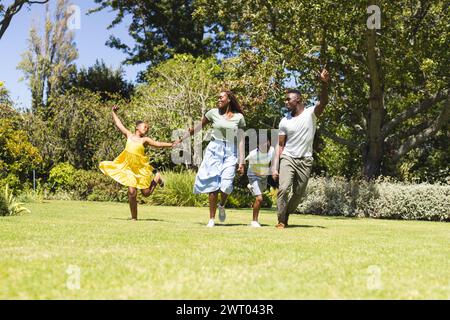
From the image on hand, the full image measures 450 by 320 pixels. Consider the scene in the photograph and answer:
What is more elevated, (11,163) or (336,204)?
(11,163)

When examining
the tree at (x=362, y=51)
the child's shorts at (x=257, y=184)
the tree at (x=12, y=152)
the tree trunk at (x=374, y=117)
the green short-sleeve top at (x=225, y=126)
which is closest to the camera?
the green short-sleeve top at (x=225, y=126)

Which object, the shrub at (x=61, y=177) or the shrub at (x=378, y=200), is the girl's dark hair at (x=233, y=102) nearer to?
the shrub at (x=378, y=200)

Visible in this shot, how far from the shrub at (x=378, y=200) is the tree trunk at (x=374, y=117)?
1.08 metres

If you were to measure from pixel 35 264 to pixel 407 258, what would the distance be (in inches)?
136

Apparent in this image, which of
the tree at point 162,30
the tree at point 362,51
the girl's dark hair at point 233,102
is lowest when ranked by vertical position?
the girl's dark hair at point 233,102

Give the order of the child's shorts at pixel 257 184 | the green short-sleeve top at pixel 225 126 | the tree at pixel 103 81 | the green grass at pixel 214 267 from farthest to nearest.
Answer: the tree at pixel 103 81 → the child's shorts at pixel 257 184 → the green short-sleeve top at pixel 225 126 → the green grass at pixel 214 267

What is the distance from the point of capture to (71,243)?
6.38 meters

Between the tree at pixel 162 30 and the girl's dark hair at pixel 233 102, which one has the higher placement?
the tree at pixel 162 30

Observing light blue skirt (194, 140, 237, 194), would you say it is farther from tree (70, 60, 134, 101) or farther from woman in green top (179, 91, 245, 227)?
tree (70, 60, 134, 101)

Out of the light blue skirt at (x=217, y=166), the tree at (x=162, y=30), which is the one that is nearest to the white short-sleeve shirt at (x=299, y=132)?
the light blue skirt at (x=217, y=166)

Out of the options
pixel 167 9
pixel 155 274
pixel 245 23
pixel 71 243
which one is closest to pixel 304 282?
pixel 155 274

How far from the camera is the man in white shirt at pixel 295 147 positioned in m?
9.80
